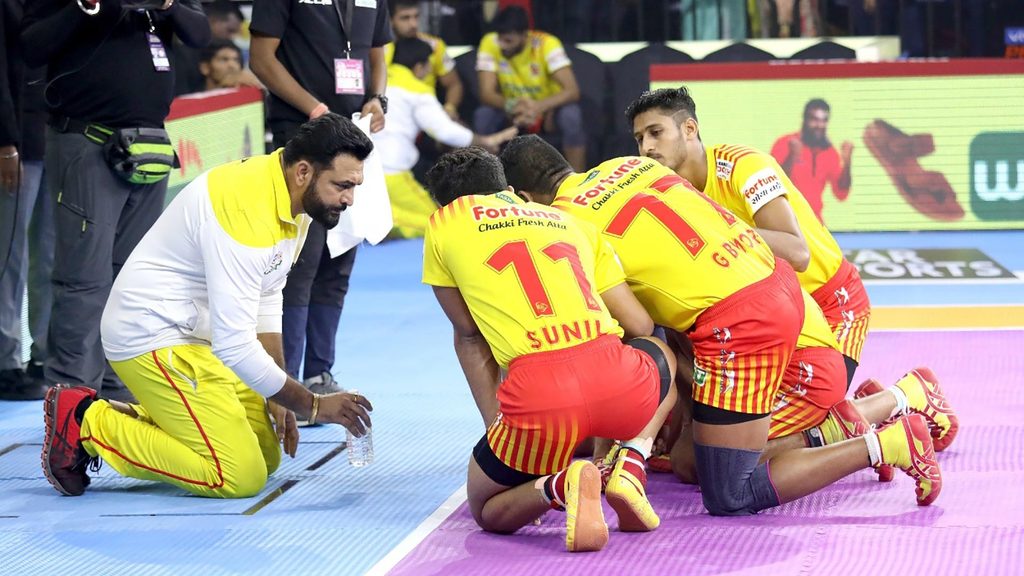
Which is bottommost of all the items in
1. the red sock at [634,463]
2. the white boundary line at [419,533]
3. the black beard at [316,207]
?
the white boundary line at [419,533]

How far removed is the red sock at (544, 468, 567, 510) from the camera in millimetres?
4195

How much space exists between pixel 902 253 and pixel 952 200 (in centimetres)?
103

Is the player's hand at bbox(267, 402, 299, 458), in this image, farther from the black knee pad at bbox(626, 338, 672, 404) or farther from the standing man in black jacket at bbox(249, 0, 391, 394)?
the black knee pad at bbox(626, 338, 672, 404)

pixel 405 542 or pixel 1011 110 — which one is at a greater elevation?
pixel 1011 110

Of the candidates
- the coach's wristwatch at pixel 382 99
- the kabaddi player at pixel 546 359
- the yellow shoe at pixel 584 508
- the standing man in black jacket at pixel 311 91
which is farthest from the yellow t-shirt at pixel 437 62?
the yellow shoe at pixel 584 508

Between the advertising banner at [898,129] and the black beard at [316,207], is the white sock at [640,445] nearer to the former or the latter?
the black beard at [316,207]

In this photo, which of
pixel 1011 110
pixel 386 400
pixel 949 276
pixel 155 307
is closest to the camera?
pixel 155 307

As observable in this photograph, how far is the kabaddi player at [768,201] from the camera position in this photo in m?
5.04

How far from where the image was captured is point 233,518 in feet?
15.4

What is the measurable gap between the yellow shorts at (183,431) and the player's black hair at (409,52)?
21.6 feet

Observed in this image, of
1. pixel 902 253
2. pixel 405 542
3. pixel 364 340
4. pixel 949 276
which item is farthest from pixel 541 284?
pixel 902 253

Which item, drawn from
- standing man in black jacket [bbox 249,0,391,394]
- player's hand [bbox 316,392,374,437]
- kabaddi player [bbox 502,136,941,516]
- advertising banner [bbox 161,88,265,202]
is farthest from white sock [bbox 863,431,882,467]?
advertising banner [bbox 161,88,265,202]

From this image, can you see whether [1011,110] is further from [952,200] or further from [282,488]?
[282,488]

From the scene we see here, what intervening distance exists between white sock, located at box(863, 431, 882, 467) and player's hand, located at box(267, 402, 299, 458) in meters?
1.97
